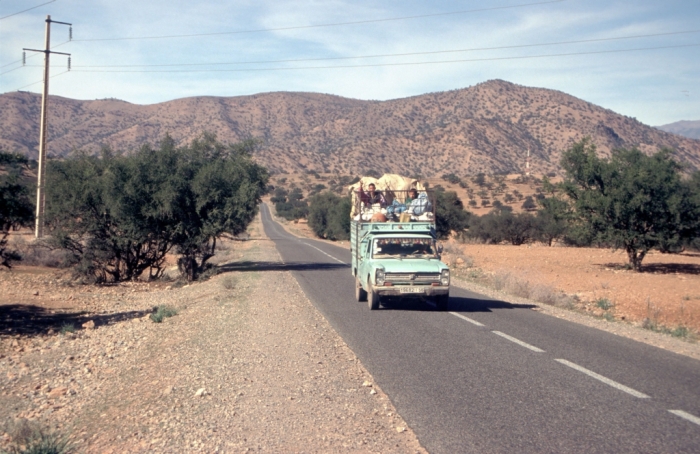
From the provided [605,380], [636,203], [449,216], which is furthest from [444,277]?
[449,216]

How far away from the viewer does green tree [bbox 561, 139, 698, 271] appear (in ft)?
97.2

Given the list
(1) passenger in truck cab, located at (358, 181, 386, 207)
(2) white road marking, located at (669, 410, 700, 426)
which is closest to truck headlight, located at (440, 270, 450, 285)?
(1) passenger in truck cab, located at (358, 181, 386, 207)

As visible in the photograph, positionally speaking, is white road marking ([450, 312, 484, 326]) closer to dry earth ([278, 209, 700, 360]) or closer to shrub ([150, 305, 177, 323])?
dry earth ([278, 209, 700, 360])

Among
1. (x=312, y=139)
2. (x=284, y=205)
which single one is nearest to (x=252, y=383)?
(x=284, y=205)

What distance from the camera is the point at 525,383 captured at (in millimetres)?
7617

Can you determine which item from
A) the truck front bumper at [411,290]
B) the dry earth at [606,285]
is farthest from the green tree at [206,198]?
the truck front bumper at [411,290]

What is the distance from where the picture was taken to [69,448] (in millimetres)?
5859

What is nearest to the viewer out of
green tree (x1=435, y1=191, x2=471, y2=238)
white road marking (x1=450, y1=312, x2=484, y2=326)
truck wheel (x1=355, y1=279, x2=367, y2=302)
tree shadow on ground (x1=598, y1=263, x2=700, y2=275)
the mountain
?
white road marking (x1=450, y1=312, x2=484, y2=326)

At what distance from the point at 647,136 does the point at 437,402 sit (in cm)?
13603

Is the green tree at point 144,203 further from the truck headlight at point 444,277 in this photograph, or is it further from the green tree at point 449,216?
the green tree at point 449,216

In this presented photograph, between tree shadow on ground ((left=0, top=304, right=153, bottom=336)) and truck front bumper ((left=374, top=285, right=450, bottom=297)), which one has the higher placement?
truck front bumper ((left=374, top=285, right=450, bottom=297))

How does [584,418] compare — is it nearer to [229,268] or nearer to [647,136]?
[229,268]

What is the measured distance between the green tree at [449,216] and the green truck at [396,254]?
35437mm

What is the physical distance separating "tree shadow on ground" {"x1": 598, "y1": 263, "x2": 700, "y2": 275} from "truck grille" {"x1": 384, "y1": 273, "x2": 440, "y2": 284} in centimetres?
2063
